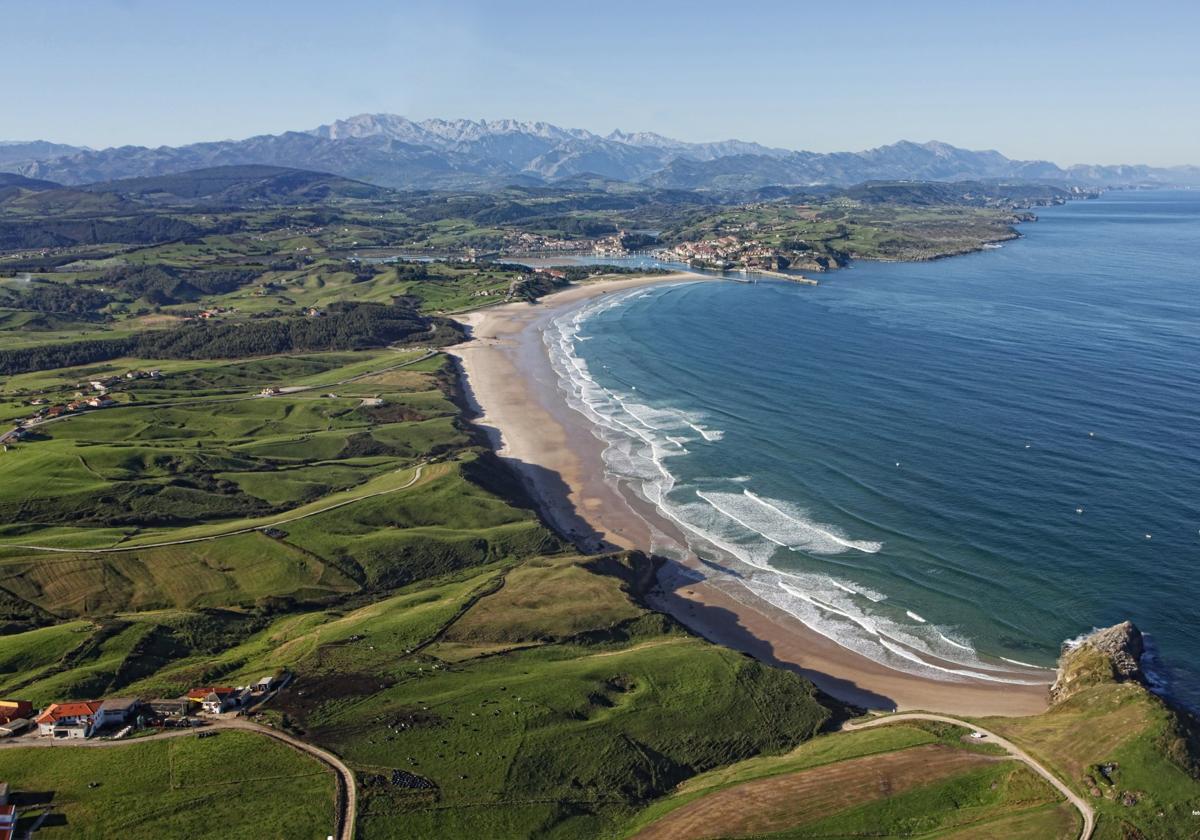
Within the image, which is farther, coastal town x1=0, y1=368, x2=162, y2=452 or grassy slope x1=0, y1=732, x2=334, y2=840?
coastal town x1=0, y1=368, x2=162, y2=452

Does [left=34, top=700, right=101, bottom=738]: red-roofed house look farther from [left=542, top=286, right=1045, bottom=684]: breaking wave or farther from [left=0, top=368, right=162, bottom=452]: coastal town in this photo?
[left=0, top=368, right=162, bottom=452]: coastal town

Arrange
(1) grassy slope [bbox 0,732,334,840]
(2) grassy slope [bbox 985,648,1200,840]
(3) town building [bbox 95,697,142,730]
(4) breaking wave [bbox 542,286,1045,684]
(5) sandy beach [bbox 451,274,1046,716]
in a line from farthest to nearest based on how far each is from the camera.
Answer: (4) breaking wave [bbox 542,286,1045,684] → (5) sandy beach [bbox 451,274,1046,716] → (3) town building [bbox 95,697,142,730] → (2) grassy slope [bbox 985,648,1200,840] → (1) grassy slope [bbox 0,732,334,840]

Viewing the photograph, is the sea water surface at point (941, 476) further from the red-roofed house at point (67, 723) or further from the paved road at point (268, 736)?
the red-roofed house at point (67, 723)

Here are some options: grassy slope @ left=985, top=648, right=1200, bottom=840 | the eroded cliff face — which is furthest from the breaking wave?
grassy slope @ left=985, top=648, right=1200, bottom=840

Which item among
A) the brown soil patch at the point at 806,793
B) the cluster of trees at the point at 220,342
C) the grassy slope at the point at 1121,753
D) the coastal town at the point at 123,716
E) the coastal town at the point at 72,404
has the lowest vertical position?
the brown soil patch at the point at 806,793

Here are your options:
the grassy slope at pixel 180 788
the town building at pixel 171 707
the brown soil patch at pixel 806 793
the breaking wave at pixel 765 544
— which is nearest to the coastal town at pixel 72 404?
the town building at pixel 171 707

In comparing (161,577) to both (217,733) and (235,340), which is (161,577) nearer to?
(217,733)

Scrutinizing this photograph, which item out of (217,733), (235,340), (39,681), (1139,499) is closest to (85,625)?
(39,681)
